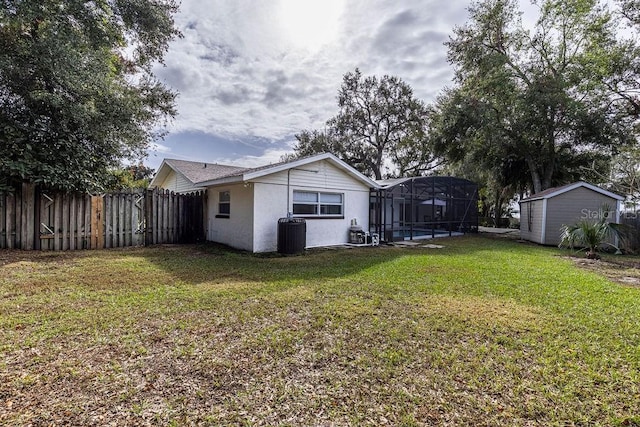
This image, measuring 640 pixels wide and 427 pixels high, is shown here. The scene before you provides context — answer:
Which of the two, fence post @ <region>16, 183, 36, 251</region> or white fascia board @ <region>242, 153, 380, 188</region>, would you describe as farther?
white fascia board @ <region>242, 153, 380, 188</region>

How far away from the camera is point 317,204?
1100cm

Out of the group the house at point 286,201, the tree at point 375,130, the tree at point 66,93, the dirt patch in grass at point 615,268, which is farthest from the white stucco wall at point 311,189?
the tree at point 375,130

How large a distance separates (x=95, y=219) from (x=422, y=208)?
600 inches

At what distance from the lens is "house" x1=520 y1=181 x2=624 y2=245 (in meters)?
12.7

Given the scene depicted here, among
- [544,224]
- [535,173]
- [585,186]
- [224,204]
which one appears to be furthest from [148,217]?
[535,173]

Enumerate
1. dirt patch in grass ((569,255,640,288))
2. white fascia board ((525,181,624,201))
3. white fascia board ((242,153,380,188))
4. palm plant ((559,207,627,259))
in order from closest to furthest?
dirt patch in grass ((569,255,640,288)) → white fascia board ((242,153,380,188)) → palm plant ((559,207,627,259)) → white fascia board ((525,181,624,201))

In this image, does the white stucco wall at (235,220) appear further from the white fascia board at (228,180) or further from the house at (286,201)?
the white fascia board at (228,180)

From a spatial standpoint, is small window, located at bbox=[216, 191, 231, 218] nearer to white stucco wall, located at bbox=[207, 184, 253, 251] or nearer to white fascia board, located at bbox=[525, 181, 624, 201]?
white stucco wall, located at bbox=[207, 184, 253, 251]

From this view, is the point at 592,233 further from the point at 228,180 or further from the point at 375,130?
the point at 375,130

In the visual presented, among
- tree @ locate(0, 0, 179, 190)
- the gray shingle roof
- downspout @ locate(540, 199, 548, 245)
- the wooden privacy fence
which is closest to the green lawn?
the wooden privacy fence

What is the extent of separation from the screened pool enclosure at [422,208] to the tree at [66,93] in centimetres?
988

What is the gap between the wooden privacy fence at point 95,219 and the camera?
825cm

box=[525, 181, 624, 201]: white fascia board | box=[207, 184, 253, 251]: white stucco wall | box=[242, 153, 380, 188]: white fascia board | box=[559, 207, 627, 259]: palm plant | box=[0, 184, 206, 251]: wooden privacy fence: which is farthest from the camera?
box=[525, 181, 624, 201]: white fascia board

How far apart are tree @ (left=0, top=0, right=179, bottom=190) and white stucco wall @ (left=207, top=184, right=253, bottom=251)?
3.58 m
